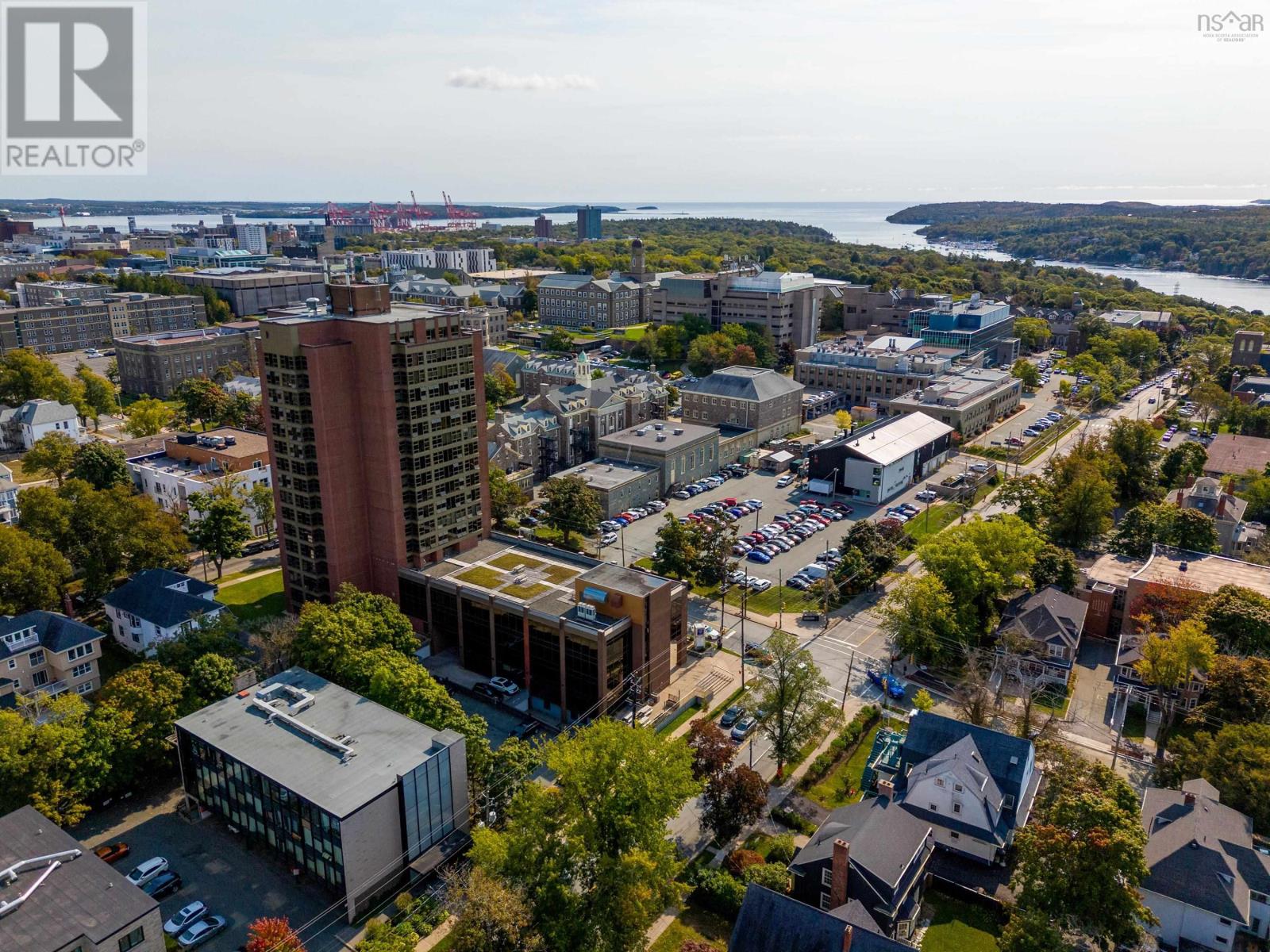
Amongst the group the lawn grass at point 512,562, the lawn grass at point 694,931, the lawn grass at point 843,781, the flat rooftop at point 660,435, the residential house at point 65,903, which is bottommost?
the lawn grass at point 694,931

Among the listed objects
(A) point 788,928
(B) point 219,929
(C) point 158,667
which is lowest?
(B) point 219,929

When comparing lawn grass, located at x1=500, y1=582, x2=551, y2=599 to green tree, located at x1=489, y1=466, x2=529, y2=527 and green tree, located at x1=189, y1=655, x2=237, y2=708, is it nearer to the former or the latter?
green tree, located at x1=189, y1=655, x2=237, y2=708

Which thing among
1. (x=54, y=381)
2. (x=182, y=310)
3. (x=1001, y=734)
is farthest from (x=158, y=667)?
(x=182, y=310)

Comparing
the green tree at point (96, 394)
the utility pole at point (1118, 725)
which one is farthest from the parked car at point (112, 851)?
the green tree at point (96, 394)

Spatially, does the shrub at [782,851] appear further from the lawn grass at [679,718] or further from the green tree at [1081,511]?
the green tree at [1081,511]

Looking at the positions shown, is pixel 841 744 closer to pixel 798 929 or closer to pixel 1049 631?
pixel 1049 631

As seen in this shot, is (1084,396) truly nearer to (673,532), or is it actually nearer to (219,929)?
(673,532)
